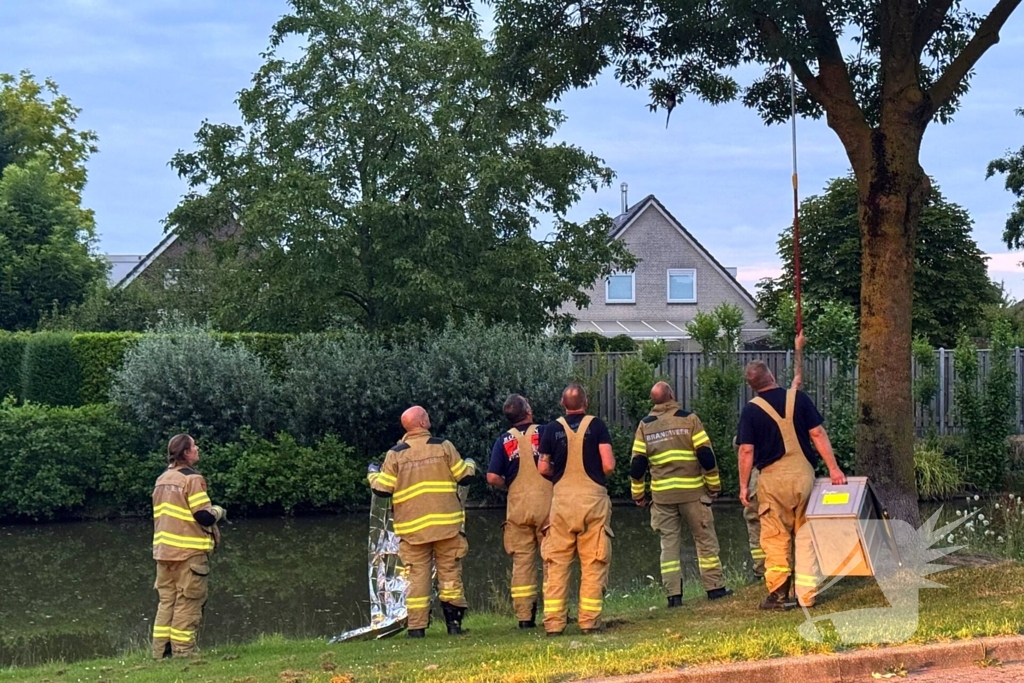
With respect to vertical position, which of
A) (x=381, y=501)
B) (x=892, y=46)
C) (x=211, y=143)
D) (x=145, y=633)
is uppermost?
(x=211, y=143)

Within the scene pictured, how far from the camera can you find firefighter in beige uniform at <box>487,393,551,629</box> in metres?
8.62

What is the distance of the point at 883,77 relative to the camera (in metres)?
9.71

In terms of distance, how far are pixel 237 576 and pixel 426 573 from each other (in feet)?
18.9

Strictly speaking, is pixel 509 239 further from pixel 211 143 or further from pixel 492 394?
pixel 211 143

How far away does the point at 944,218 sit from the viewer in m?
30.5

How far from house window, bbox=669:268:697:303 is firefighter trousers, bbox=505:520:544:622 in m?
35.6

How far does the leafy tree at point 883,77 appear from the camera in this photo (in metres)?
9.17

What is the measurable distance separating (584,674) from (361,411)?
12988mm

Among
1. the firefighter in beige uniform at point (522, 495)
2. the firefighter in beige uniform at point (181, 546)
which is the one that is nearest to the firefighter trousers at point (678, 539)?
the firefighter in beige uniform at point (522, 495)

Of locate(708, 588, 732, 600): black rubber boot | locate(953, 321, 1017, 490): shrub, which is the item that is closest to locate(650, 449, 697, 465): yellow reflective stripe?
locate(708, 588, 732, 600): black rubber boot

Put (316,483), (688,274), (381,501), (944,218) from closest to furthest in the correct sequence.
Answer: (381,501) → (316,483) → (944,218) → (688,274)

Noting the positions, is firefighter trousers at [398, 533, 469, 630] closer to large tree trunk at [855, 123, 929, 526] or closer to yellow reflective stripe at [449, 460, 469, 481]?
yellow reflective stripe at [449, 460, 469, 481]

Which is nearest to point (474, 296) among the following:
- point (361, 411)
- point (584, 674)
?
point (361, 411)

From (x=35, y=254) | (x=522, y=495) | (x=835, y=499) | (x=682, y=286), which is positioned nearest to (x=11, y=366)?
(x=35, y=254)
